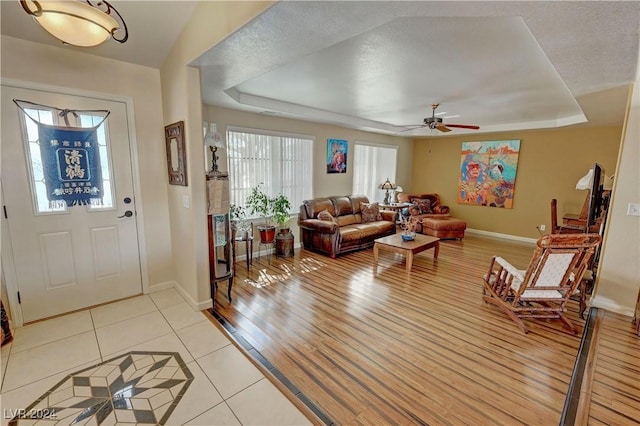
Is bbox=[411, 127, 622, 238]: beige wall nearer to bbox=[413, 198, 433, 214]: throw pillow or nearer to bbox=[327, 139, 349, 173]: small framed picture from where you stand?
bbox=[413, 198, 433, 214]: throw pillow

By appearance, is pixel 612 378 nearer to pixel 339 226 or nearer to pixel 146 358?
pixel 146 358

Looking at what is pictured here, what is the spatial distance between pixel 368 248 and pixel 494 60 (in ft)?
11.6

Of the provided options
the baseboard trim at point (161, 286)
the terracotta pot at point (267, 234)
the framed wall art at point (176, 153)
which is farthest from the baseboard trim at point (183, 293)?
the terracotta pot at point (267, 234)

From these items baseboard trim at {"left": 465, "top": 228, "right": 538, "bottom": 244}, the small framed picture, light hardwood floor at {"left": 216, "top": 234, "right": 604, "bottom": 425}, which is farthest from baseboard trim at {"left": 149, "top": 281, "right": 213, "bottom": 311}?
baseboard trim at {"left": 465, "top": 228, "right": 538, "bottom": 244}

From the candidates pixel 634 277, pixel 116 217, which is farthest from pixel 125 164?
pixel 634 277

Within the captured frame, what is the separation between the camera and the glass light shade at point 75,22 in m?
1.23

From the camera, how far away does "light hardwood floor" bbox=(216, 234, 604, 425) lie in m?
1.78

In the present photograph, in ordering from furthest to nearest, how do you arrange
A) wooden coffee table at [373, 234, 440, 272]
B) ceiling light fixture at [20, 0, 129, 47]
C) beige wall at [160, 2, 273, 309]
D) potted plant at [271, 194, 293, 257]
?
1. potted plant at [271, 194, 293, 257]
2. wooden coffee table at [373, 234, 440, 272]
3. beige wall at [160, 2, 273, 309]
4. ceiling light fixture at [20, 0, 129, 47]

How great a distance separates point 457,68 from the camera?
2.81 metres

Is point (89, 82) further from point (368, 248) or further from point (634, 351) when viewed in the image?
point (634, 351)

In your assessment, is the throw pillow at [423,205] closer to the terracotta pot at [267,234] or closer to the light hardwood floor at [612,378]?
the terracotta pot at [267,234]

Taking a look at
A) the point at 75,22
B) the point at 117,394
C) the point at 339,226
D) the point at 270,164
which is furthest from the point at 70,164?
the point at 339,226

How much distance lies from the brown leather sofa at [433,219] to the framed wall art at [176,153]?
160 inches

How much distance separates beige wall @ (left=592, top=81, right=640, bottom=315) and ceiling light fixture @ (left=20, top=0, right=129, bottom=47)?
4283 mm
